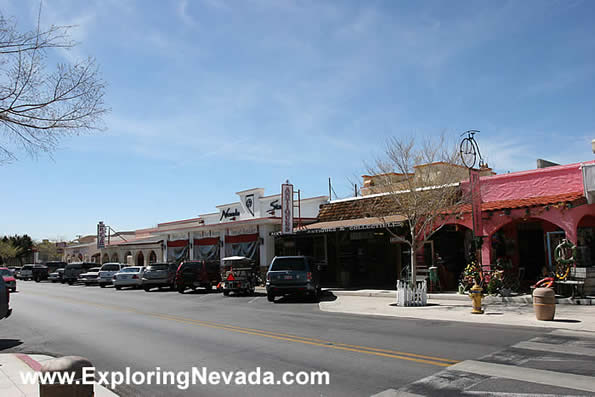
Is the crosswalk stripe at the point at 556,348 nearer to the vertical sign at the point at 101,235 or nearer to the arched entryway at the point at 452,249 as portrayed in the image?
the arched entryway at the point at 452,249

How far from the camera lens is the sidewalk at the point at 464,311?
1112cm

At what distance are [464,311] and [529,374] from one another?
25.6 feet

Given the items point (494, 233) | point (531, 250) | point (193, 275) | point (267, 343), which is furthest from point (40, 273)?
point (531, 250)

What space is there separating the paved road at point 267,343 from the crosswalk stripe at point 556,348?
33 cm

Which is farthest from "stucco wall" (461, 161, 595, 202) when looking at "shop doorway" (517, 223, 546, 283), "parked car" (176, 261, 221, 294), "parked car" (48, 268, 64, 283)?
"parked car" (48, 268, 64, 283)

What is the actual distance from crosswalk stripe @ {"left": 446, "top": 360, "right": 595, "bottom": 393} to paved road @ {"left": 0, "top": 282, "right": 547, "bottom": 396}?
0.39 m

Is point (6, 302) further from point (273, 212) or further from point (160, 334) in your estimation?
point (273, 212)

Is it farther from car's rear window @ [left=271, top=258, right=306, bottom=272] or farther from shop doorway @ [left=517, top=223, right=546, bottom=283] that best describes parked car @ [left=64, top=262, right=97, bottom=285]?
shop doorway @ [left=517, top=223, right=546, bottom=283]

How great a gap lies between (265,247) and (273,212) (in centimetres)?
327

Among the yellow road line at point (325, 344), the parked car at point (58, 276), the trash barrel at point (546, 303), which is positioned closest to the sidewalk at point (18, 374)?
the yellow road line at point (325, 344)

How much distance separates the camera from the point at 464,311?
1395 cm

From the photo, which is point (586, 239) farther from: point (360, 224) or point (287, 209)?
point (287, 209)

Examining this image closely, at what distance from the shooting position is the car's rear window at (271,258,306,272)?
61.5 feet

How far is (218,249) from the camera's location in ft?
107
